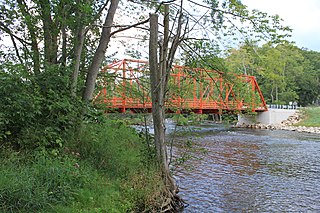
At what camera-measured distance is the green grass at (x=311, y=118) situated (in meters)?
27.4

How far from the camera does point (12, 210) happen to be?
3.36 meters

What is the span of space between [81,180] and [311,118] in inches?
1150

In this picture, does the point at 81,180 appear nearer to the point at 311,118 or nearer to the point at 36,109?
the point at 36,109

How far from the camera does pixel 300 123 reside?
28656 millimetres

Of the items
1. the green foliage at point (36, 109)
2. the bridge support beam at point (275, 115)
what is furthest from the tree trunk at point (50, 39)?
the bridge support beam at point (275, 115)

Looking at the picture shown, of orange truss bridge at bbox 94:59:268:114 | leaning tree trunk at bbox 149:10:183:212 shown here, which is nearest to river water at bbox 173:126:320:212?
leaning tree trunk at bbox 149:10:183:212

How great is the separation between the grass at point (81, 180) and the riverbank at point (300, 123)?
2293 centimetres

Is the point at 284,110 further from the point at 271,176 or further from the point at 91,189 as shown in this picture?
the point at 91,189

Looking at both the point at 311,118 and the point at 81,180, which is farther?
the point at 311,118

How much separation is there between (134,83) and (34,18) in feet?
7.98

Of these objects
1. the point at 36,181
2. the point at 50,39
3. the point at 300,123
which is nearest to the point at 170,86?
the point at 50,39

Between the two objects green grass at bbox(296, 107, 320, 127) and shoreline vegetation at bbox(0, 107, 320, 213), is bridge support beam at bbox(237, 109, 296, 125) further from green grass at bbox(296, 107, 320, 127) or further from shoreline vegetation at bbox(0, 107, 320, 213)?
shoreline vegetation at bbox(0, 107, 320, 213)

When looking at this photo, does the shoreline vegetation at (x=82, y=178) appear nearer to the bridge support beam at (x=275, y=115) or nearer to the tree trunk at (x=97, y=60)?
the tree trunk at (x=97, y=60)

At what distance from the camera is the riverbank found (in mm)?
26286
